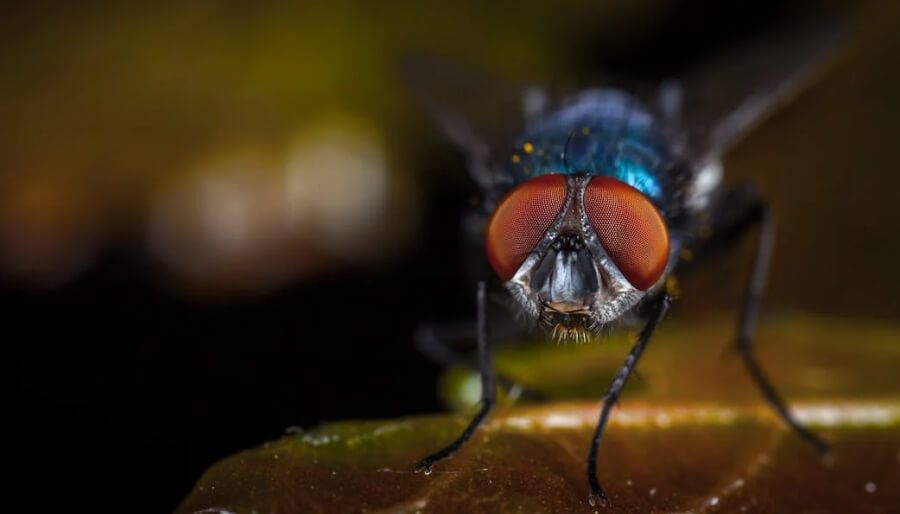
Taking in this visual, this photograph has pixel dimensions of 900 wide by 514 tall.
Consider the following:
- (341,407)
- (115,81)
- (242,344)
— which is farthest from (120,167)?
(341,407)

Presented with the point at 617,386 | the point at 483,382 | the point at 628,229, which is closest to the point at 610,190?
the point at 628,229

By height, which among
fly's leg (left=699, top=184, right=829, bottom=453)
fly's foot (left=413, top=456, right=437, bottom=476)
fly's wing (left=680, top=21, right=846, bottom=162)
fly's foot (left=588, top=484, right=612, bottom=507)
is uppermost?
fly's wing (left=680, top=21, right=846, bottom=162)

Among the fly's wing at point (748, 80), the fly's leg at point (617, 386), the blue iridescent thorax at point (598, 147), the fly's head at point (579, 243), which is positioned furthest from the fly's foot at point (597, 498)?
the fly's wing at point (748, 80)

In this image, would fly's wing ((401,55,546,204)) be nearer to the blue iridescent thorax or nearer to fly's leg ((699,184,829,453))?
the blue iridescent thorax

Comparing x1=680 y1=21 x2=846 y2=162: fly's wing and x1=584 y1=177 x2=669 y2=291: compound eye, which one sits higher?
x1=680 y1=21 x2=846 y2=162: fly's wing

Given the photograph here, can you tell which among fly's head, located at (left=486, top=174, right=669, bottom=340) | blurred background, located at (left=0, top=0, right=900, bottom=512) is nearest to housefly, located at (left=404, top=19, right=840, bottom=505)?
fly's head, located at (left=486, top=174, right=669, bottom=340)

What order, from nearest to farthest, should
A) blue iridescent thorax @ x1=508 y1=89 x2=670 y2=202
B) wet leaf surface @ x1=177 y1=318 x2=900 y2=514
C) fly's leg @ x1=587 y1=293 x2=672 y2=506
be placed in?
1. wet leaf surface @ x1=177 y1=318 x2=900 y2=514
2. fly's leg @ x1=587 y1=293 x2=672 y2=506
3. blue iridescent thorax @ x1=508 y1=89 x2=670 y2=202

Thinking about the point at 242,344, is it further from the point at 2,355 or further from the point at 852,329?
the point at 852,329
